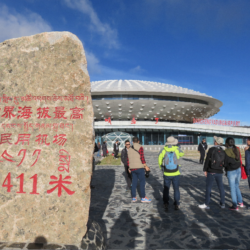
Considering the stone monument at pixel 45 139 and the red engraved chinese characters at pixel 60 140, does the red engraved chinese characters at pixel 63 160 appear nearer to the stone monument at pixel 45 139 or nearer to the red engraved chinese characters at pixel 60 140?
the stone monument at pixel 45 139

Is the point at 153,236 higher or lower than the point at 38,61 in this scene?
lower

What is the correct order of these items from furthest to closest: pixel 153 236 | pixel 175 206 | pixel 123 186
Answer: pixel 123 186
pixel 175 206
pixel 153 236

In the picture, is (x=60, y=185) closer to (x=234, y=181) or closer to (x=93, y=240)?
(x=93, y=240)

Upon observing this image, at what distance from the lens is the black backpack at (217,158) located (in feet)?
17.1

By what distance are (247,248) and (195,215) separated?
159cm

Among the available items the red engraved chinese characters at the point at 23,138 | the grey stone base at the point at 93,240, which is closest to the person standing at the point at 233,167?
the grey stone base at the point at 93,240

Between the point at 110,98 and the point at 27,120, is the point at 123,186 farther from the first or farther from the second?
the point at 110,98

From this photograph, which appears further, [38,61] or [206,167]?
[206,167]

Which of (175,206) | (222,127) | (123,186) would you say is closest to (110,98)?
(222,127)

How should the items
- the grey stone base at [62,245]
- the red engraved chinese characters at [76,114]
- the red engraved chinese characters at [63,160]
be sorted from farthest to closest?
the red engraved chinese characters at [76,114] < the red engraved chinese characters at [63,160] < the grey stone base at [62,245]

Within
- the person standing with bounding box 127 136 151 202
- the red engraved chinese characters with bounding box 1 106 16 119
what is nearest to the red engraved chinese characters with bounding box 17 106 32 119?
the red engraved chinese characters with bounding box 1 106 16 119

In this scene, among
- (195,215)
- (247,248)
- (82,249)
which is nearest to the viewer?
(82,249)

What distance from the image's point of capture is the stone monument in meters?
3.35

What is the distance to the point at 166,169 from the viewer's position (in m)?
5.32
